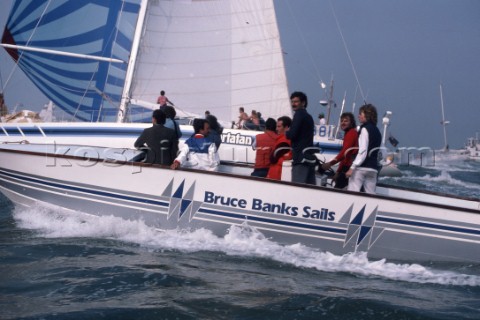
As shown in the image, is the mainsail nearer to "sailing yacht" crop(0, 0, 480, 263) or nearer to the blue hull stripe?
"sailing yacht" crop(0, 0, 480, 263)

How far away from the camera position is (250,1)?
1571 cm

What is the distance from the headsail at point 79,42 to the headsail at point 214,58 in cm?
171

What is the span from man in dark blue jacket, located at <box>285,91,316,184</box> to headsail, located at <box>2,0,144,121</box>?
9761mm

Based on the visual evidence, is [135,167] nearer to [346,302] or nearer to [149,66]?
[346,302]

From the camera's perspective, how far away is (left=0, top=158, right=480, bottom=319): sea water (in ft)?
17.3

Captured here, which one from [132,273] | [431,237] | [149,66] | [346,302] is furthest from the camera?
[149,66]

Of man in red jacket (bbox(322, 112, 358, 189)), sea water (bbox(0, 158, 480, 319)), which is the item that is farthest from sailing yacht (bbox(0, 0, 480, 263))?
man in red jacket (bbox(322, 112, 358, 189))

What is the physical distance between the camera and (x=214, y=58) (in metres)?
15.4

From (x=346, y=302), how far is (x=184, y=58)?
10.6 metres

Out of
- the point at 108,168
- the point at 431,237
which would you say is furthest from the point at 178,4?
the point at 431,237

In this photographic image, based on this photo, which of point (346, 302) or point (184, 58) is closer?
point (346, 302)

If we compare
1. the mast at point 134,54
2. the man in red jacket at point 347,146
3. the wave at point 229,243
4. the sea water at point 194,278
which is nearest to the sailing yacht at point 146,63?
the mast at point 134,54

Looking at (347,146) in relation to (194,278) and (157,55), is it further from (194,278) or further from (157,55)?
(157,55)

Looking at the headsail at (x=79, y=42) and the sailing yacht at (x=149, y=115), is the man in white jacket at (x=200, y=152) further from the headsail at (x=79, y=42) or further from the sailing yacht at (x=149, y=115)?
the headsail at (x=79, y=42)
